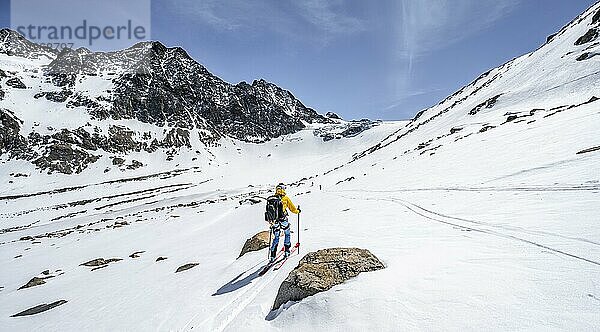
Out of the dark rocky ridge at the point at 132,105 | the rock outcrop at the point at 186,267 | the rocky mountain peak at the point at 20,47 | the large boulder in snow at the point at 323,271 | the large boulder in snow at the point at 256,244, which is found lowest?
the rock outcrop at the point at 186,267

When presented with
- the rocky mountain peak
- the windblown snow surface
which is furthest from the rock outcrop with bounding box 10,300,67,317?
the rocky mountain peak

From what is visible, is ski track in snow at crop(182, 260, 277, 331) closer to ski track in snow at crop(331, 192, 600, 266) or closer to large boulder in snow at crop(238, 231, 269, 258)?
large boulder in snow at crop(238, 231, 269, 258)

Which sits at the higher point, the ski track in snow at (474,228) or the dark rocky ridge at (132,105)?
the dark rocky ridge at (132,105)

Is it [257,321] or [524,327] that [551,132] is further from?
[257,321]

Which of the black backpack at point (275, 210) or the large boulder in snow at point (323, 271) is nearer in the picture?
the large boulder in snow at point (323, 271)

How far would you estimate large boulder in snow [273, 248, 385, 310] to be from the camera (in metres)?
6.22

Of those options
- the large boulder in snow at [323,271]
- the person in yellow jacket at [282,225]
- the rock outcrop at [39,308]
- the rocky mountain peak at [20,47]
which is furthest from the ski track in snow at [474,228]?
the rocky mountain peak at [20,47]

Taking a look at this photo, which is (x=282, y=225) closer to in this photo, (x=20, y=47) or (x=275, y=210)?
(x=275, y=210)

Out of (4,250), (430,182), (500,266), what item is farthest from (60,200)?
(500,266)

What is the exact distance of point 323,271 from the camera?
6.62 metres

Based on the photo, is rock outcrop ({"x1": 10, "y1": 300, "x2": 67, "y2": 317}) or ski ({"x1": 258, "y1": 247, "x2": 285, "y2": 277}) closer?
ski ({"x1": 258, "y1": 247, "x2": 285, "y2": 277})

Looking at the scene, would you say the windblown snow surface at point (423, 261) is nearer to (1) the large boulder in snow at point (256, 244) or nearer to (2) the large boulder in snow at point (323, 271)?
(2) the large boulder in snow at point (323, 271)

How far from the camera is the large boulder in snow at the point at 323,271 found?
20.4ft

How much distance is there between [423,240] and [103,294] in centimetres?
1299
